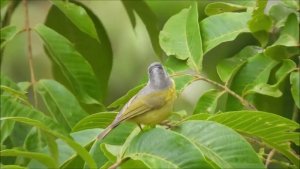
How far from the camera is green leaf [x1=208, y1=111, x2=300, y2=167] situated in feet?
5.57

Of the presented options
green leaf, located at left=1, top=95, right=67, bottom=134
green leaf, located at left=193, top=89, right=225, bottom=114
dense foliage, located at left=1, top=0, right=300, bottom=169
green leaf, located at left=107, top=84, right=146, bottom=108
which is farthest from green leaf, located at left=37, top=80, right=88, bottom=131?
green leaf, located at left=193, top=89, right=225, bottom=114

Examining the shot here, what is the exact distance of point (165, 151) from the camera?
4.88 feet

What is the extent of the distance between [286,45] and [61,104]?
2.14ft

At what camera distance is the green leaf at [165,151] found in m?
1.45

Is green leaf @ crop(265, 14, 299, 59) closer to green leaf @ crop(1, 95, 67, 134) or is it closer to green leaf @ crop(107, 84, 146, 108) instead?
green leaf @ crop(107, 84, 146, 108)

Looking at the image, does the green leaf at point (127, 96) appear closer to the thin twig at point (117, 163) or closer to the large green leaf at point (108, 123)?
the large green leaf at point (108, 123)

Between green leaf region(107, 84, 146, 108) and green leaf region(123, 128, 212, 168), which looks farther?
green leaf region(107, 84, 146, 108)

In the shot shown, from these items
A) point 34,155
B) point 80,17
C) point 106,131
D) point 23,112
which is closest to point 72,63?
point 80,17

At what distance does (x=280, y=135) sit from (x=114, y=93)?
7.09 ft

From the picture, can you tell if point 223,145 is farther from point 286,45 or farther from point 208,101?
point 286,45

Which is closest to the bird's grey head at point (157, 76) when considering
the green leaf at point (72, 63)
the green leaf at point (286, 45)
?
the green leaf at point (286, 45)

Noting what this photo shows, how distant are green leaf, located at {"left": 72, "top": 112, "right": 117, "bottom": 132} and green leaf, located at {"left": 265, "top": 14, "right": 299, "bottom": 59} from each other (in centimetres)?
54

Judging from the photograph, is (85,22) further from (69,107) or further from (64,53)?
(69,107)

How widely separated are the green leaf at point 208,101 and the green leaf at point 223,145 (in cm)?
45
